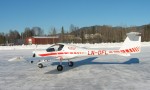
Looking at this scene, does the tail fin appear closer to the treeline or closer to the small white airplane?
the small white airplane

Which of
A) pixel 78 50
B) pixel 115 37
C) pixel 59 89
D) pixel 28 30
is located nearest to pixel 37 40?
pixel 115 37

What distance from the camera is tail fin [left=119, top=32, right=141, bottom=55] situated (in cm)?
1592

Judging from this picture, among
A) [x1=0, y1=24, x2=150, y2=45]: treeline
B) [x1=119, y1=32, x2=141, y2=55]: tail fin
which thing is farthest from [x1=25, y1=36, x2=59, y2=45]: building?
[x1=119, y1=32, x2=141, y2=55]: tail fin

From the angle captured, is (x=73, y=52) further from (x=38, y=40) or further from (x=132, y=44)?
A: (x=38, y=40)

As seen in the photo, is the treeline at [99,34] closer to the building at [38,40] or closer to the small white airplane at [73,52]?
the building at [38,40]

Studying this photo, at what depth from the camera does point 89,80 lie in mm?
11711

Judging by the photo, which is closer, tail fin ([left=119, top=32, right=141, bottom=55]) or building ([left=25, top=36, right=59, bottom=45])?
tail fin ([left=119, top=32, right=141, bottom=55])

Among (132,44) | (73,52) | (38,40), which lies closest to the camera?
(132,44)

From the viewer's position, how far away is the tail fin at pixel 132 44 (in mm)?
15922

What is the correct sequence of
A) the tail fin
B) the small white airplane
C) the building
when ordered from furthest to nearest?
1. the building
2. the small white airplane
3. the tail fin

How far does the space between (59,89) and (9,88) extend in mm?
2369

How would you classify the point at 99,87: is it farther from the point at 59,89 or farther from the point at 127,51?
the point at 127,51

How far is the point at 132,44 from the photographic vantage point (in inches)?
632

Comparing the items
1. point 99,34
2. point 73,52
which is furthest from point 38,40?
point 73,52
